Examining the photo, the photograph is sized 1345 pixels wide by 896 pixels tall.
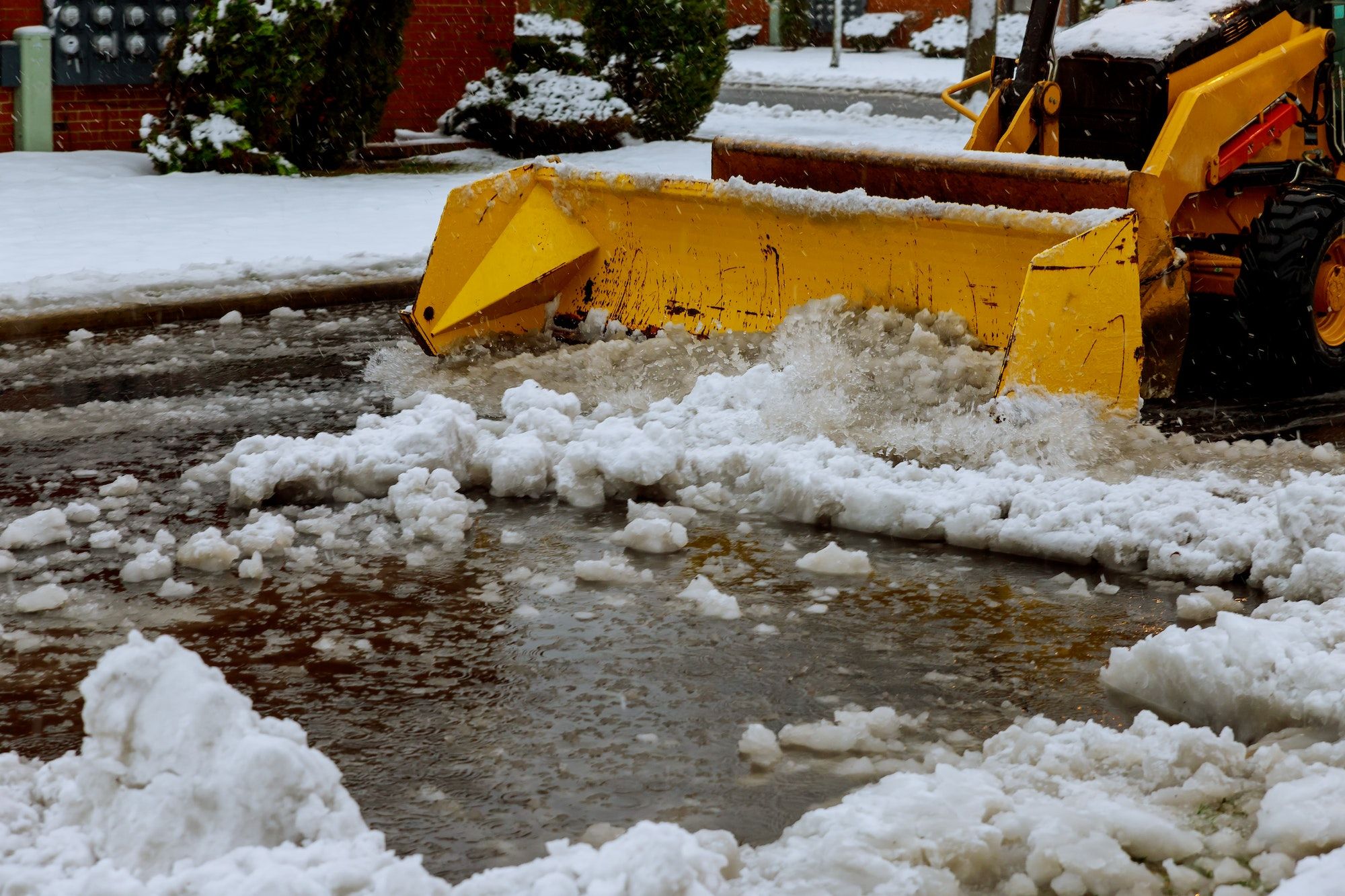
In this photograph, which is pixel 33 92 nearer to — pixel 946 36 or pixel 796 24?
pixel 946 36

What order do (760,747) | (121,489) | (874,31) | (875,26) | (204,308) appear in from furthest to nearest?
1. (875,26)
2. (874,31)
3. (204,308)
4. (121,489)
5. (760,747)

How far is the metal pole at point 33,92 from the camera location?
42.3 ft

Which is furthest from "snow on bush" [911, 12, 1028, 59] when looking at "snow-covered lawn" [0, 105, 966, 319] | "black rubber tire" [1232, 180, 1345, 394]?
"black rubber tire" [1232, 180, 1345, 394]

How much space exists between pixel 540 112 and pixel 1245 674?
45.1 feet

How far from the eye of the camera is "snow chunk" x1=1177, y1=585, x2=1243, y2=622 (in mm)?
4289

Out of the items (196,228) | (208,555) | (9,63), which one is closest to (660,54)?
(9,63)

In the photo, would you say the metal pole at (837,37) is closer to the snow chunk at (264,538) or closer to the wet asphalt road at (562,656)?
the wet asphalt road at (562,656)

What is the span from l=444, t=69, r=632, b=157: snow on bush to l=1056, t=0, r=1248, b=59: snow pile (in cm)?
955

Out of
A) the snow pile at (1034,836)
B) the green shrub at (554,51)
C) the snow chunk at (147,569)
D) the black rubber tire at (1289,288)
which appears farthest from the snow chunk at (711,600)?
the green shrub at (554,51)

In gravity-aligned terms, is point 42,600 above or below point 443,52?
below

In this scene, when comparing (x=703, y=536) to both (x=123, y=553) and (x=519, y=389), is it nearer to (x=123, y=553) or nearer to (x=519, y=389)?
(x=519, y=389)

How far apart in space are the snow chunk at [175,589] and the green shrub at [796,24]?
41.0 metres

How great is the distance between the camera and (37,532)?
15.9ft

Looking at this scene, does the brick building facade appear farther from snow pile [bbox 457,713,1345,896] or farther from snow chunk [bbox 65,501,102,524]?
snow pile [bbox 457,713,1345,896]
